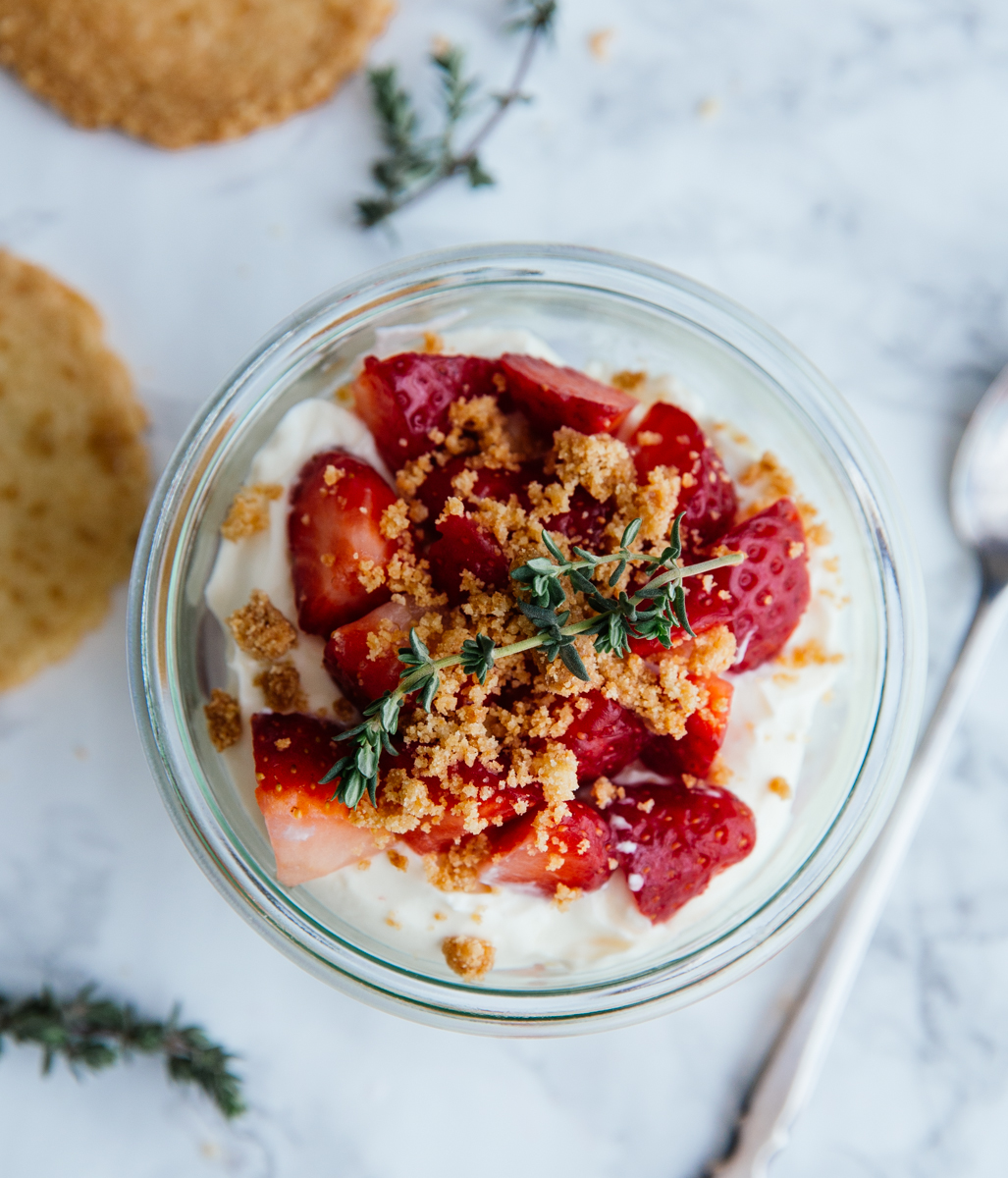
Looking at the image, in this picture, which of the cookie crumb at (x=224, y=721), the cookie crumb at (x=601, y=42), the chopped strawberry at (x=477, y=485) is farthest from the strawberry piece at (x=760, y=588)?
the cookie crumb at (x=601, y=42)

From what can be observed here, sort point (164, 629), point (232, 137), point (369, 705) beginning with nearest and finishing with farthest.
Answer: point (369, 705) → point (164, 629) → point (232, 137)

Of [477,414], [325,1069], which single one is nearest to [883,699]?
[477,414]

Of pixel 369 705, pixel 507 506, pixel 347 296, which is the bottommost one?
pixel 369 705

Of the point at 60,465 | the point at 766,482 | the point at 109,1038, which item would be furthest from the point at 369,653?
the point at 109,1038

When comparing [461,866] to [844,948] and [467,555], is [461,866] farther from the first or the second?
[844,948]

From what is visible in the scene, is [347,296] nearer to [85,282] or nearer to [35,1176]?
[85,282]

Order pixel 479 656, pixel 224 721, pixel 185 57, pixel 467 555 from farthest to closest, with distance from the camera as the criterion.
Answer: pixel 185 57 < pixel 224 721 < pixel 467 555 < pixel 479 656
